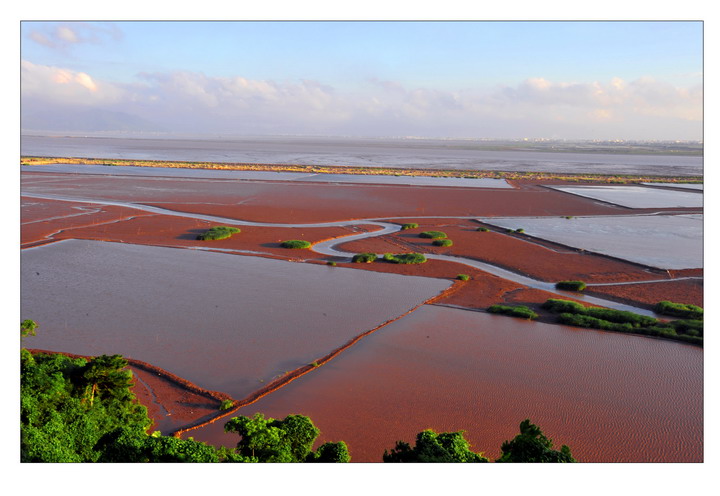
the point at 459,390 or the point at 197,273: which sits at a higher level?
the point at 197,273

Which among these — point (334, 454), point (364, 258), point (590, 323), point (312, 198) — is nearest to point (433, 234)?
point (364, 258)

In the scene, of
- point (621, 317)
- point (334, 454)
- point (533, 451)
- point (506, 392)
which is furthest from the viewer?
point (621, 317)

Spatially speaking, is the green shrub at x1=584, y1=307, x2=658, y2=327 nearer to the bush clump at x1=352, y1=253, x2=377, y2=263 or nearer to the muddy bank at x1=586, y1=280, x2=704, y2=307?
the muddy bank at x1=586, y1=280, x2=704, y2=307

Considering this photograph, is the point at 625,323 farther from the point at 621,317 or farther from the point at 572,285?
the point at 572,285

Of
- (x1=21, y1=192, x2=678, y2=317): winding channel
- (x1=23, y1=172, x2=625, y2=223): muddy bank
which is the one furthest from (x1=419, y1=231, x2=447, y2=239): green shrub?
(x1=23, y1=172, x2=625, y2=223): muddy bank

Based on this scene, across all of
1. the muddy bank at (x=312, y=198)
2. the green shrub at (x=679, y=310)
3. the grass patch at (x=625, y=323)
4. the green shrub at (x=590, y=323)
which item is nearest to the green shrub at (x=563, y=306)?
the grass patch at (x=625, y=323)

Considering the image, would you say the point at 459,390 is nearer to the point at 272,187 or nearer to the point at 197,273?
the point at 197,273

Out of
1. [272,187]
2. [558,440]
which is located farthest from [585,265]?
[272,187]
